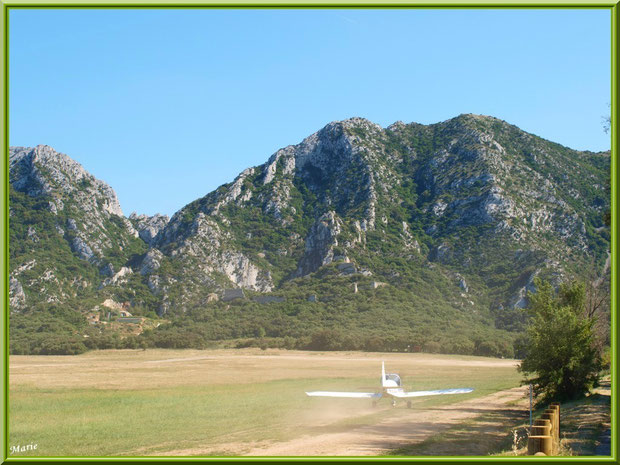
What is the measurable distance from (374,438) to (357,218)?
120682 millimetres

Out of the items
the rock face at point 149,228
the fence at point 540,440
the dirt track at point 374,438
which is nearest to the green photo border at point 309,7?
the fence at point 540,440

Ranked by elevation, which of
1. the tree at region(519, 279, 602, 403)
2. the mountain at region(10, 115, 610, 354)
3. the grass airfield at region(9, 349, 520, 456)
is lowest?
the grass airfield at region(9, 349, 520, 456)

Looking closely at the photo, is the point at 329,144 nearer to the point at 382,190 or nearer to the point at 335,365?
the point at 382,190

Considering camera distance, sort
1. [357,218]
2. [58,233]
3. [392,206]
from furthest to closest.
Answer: [392,206] < [357,218] < [58,233]

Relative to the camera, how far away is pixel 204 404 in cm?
3294

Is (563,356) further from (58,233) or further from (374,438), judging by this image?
(58,233)

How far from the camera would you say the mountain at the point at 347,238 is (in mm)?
108562

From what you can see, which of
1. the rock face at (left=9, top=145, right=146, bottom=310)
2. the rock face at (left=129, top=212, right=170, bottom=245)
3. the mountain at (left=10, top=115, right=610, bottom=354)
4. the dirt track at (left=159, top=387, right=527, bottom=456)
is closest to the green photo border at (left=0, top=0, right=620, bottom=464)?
the dirt track at (left=159, top=387, right=527, bottom=456)

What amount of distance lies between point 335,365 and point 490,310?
53.6 meters

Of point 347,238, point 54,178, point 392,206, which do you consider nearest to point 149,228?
point 54,178

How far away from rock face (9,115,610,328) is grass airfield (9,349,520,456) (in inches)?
2195

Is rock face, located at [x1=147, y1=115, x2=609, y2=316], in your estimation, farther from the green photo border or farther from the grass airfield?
the green photo border

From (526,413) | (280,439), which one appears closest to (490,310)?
(526,413)

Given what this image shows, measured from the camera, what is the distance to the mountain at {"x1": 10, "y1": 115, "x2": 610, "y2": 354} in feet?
356
